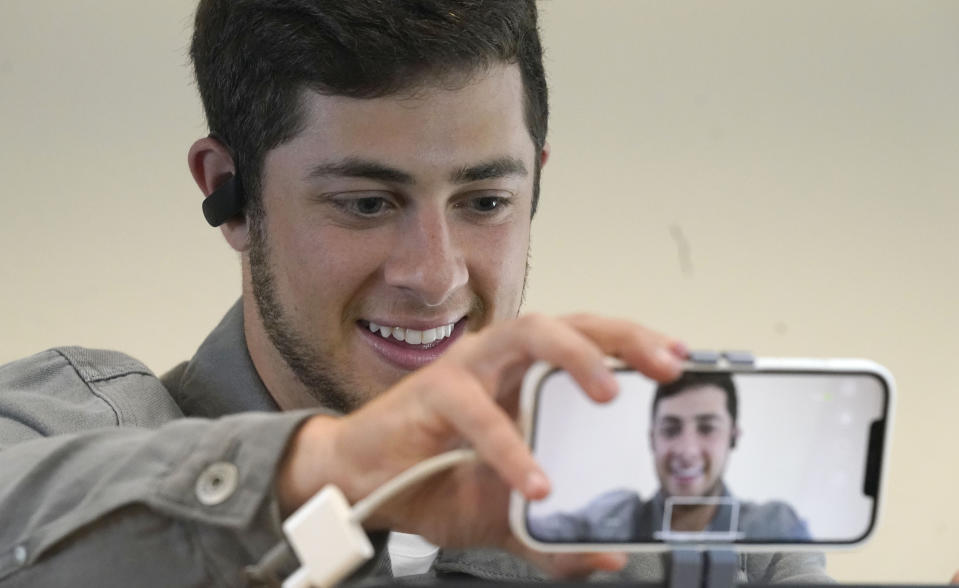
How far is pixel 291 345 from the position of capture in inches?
36.1

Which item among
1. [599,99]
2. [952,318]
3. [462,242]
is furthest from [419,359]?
[952,318]

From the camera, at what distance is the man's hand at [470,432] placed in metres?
0.40

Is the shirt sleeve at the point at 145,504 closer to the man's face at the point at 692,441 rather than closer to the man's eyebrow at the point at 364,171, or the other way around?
the man's face at the point at 692,441

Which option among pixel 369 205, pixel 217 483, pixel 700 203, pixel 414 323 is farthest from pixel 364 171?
pixel 700 203

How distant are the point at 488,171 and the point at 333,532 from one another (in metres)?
0.47

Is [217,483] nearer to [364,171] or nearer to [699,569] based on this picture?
[699,569]

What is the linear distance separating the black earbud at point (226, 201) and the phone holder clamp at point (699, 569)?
0.62m

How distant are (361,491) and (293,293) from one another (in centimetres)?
47

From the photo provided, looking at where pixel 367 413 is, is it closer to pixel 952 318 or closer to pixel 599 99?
pixel 599 99

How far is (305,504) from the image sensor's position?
1.52 feet

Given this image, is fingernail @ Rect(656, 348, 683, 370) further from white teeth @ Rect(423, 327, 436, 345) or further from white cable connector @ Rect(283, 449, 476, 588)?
white teeth @ Rect(423, 327, 436, 345)

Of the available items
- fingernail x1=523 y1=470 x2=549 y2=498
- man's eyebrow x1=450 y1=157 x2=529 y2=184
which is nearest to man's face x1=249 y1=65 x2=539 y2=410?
man's eyebrow x1=450 y1=157 x2=529 y2=184

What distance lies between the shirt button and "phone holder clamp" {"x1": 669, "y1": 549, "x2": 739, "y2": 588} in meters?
0.19

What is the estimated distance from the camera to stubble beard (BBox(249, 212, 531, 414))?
3.00 ft
